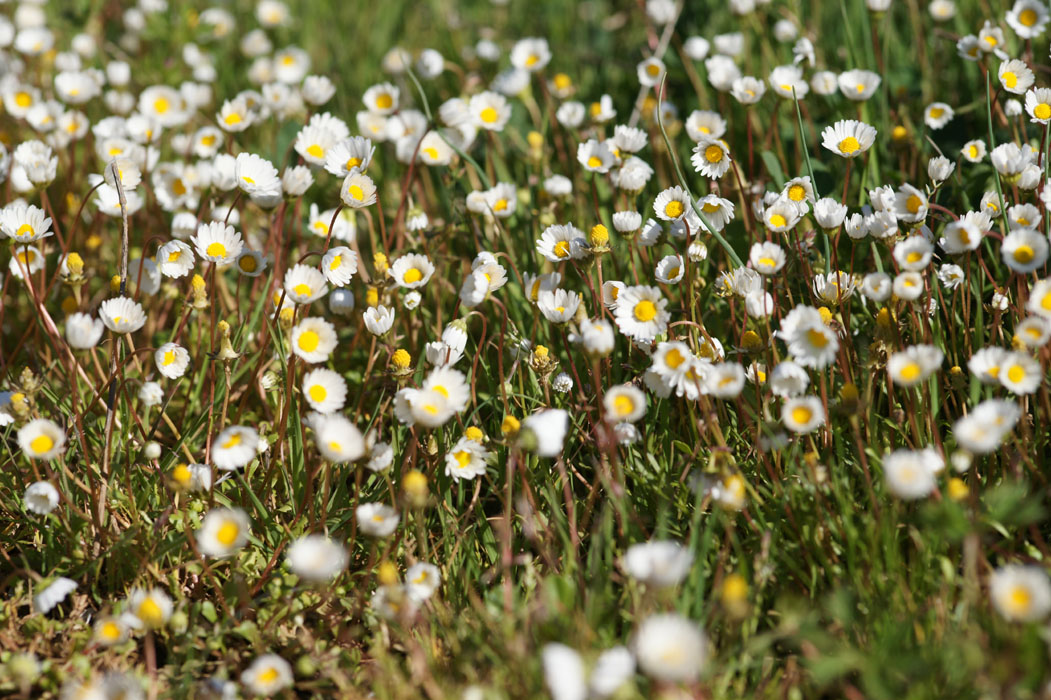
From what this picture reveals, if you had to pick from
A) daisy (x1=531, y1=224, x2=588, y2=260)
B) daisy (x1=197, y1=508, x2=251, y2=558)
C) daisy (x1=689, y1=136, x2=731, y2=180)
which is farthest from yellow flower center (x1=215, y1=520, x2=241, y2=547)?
daisy (x1=689, y1=136, x2=731, y2=180)

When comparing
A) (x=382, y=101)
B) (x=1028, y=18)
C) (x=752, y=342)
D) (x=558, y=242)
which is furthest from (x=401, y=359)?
(x=1028, y=18)

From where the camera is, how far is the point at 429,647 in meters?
1.76

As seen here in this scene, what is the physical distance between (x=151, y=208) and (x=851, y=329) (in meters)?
2.30

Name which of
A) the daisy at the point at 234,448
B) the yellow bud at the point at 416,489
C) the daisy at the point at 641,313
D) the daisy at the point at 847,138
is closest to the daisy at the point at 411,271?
the daisy at the point at 641,313

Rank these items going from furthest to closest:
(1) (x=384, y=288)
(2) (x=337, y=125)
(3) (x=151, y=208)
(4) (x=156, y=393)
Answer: (3) (x=151, y=208)
(2) (x=337, y=125)
(1) (x=384, y=288)
(4) (x=156, y=393)

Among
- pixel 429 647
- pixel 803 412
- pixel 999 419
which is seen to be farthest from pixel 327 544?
pixel 999 419

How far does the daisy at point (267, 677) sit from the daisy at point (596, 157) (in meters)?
1.65

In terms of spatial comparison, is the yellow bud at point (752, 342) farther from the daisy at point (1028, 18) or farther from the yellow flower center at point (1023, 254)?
the daisy at point (1028, 18)

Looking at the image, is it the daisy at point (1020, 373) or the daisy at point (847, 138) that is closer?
the daisy at point (1020, 373)

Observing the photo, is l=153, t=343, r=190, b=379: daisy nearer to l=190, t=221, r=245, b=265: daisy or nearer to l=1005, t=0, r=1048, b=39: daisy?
l=190, t=221, r=245, b=265: daisy

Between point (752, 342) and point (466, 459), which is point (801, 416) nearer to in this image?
point (752, 342)

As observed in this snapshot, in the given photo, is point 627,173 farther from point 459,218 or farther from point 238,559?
point 238,559

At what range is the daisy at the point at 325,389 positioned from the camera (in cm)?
192

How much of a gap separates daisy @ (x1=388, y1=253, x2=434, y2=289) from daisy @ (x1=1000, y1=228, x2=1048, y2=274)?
51.6 inches
